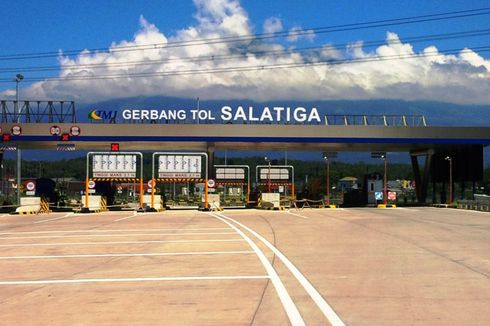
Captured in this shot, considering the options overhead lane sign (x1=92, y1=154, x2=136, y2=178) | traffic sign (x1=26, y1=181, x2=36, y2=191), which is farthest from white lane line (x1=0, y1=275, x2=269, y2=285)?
traffic sign (x1=26, y1=181, x2=36, y2=191)

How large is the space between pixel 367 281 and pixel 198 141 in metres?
47.3

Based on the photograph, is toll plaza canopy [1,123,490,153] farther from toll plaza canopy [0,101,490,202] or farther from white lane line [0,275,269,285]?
white lane line [0,275,269,285]

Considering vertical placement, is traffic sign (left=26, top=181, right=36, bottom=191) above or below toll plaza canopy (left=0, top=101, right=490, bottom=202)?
below

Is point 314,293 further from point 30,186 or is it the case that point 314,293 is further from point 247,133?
point 247,133

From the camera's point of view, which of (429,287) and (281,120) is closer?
(429,287)

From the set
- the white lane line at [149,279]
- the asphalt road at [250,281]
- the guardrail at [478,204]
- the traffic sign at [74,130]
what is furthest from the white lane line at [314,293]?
the traffic sign at [74,130]

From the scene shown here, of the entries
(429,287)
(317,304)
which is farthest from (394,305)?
(429,287)

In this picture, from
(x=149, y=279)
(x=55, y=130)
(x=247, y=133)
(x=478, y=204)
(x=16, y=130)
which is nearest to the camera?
(x=149, y=279)

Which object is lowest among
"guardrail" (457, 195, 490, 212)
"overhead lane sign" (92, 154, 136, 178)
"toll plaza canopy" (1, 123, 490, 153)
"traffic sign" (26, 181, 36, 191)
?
"guardrail" (457, 195, 490, 212)

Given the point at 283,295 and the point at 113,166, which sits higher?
the point at 113,166

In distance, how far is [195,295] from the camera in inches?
416

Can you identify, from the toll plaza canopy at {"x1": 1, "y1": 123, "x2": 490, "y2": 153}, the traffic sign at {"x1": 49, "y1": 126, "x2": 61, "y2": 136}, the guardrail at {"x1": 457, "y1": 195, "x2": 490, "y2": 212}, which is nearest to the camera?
the guardrail at {"x1": 457, "y1": 195, "x2": 490, "y2": 212}

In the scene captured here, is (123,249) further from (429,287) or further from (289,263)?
(429,287)

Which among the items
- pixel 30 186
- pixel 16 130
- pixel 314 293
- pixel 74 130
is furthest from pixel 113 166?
pixel 314 293
